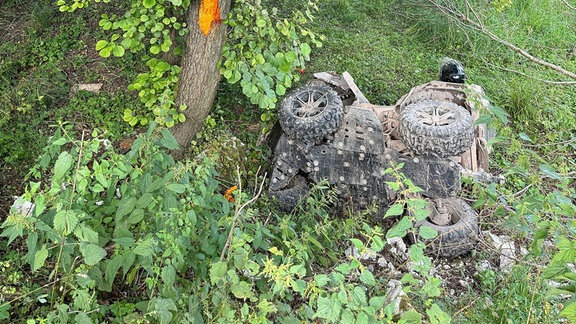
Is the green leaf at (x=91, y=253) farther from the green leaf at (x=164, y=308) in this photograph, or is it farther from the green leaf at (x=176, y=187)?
the green leaf at (x=176, y=187)

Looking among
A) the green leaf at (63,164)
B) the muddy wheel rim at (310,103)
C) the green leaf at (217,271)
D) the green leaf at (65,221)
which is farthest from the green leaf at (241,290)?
the muddy wheel rim at (310,103)

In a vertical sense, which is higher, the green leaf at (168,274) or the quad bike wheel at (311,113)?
the green leaf at (168,274)

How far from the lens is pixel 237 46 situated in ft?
15.4

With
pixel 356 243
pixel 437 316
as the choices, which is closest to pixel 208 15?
pixel 356 243

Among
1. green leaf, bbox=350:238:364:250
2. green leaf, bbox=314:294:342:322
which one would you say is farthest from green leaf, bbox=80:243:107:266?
green leaf, bbox=350:238:364:250

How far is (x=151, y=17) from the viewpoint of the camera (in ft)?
14.7

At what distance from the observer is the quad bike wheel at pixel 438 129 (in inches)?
173

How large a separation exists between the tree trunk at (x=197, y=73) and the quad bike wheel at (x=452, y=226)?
2.21 meters

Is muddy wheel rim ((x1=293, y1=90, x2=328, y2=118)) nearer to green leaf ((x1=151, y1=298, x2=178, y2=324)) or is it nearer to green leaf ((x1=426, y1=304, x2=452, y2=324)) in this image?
green leaf ((x1=151, y1=298, x2=178, y2=324))

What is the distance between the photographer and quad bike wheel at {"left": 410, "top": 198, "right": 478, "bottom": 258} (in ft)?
14.6

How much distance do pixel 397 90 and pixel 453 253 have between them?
2.34 meters

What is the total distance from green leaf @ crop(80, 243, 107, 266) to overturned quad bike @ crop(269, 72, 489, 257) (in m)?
2.14

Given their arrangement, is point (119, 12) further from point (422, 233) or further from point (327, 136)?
point (422, 233)

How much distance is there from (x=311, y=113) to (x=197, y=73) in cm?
109
